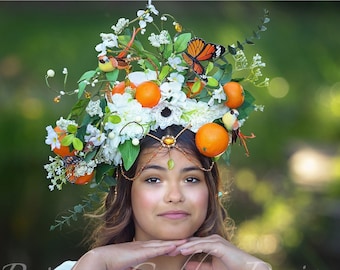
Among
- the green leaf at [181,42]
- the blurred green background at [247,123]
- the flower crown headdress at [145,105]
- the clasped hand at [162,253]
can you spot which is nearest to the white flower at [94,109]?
the flower crown headdress at [145,105]

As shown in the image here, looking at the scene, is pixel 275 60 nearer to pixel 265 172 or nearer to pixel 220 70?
pixel 265 172

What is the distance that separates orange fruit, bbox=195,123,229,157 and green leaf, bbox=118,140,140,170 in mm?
206

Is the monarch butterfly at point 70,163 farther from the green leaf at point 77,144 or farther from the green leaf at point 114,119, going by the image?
the green leaf at point 114,119

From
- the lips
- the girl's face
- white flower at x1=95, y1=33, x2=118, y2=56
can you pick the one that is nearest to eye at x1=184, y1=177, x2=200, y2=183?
the girl's face

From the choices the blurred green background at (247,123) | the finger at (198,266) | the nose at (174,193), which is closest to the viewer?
the nose at (174,193)

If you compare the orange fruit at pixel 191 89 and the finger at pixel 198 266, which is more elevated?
the orange fruit at pixel 191 89

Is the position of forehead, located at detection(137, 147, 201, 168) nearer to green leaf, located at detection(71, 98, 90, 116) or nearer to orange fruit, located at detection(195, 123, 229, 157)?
orange fruit, located at detection(195, 123, 229, 157)

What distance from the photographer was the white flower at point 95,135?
2.85 meters

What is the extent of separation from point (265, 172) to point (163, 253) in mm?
3415

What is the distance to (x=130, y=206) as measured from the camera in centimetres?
302

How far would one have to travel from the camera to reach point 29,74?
5938 millimetres

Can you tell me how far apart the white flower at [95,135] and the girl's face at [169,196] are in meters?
0.15

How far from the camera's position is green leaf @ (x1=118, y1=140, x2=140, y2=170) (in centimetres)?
283

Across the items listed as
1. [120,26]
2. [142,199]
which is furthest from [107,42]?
[142,199]
